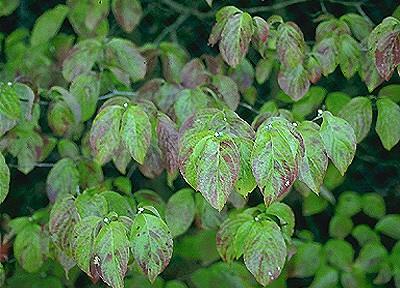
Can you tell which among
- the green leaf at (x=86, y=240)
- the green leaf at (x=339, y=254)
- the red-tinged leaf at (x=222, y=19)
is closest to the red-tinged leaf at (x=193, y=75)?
the red-tinged leaf at (x=222, y=19)

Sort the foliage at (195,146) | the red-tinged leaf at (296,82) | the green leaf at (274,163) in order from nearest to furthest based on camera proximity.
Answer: the green leaf at (274,163)
the foliage at (195,146)
the red-tinged leaf at (296,82)

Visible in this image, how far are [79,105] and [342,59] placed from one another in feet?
1.93

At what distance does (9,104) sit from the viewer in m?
1.51

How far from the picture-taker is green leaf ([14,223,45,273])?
1689mm

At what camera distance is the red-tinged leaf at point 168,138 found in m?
1.47

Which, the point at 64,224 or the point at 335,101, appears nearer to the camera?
the point at 64,224

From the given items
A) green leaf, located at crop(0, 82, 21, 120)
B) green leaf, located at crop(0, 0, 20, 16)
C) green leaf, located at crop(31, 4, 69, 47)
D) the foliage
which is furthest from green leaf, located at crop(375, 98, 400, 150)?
green leaf, located at crop(0, 0, 20, 16)

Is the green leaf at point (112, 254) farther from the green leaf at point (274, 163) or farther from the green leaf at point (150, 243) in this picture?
the green leaf at point (274, 163)

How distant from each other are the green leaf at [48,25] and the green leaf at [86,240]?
0.77 metres

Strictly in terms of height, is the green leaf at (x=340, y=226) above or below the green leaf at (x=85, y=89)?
below

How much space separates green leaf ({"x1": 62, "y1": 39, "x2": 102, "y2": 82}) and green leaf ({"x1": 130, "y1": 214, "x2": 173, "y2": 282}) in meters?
0.55

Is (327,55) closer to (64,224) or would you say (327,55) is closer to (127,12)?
(127,12)

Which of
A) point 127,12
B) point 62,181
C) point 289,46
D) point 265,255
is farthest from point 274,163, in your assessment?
point 127,12

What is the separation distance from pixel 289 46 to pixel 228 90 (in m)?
0.21
